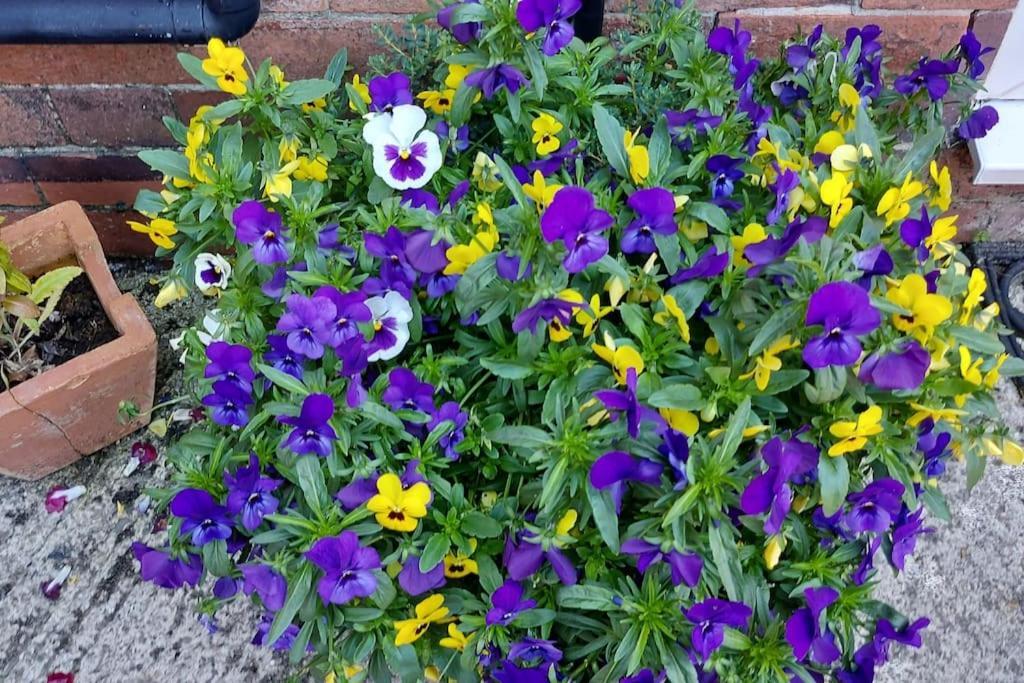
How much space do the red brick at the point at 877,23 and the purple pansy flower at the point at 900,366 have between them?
0.81m

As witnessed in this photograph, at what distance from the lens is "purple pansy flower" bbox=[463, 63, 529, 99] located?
1.22 meters

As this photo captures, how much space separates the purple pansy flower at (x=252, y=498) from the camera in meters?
1.10

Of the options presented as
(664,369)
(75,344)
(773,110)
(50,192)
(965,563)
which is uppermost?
(773,110)

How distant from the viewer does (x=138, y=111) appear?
1759mm

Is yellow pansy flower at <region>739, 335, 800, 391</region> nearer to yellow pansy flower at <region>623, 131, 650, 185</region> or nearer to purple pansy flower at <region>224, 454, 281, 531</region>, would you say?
yellow pansy flower at <region>623, 131, 650, 185</region>

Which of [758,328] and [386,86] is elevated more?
[386,86]

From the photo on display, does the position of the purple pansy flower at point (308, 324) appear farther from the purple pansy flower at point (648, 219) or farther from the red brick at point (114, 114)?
the red brick at point (114, 114)

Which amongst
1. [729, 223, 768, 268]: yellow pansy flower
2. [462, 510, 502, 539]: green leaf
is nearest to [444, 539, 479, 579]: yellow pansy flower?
[462, 510, 502, 539]: green leaf

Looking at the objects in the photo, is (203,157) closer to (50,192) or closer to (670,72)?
(670,72)

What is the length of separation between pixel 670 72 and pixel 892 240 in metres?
0.44

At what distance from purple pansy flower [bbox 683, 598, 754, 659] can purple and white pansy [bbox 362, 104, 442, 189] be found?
2.27 feet

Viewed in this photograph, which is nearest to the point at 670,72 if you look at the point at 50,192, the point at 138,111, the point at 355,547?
the point at 355,547

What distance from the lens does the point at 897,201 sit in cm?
116

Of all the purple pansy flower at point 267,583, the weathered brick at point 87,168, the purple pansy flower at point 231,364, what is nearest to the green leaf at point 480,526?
the purple pansy flower at point 267,583
